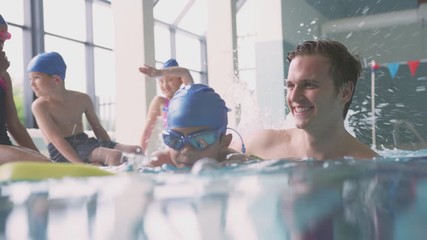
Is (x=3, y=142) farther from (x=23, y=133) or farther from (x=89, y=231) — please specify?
(x=89, y=231)

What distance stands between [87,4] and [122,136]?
20.7ft

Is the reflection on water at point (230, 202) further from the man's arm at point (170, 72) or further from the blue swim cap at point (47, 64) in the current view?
the blue swim cap at point (47, 64)

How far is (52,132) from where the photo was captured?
4.97m

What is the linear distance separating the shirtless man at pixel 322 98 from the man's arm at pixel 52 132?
1.88m

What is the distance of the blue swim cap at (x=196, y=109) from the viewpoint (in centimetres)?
329

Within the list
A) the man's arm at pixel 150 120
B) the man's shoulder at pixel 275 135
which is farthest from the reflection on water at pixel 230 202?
the man's arm at pixel 150 120

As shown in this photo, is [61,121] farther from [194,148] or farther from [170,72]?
[194,148]

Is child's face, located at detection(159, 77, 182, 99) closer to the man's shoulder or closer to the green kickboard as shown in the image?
the man's shoulder

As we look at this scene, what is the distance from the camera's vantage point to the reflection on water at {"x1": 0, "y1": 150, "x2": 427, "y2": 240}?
2600 mm

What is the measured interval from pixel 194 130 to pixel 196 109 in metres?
0.12

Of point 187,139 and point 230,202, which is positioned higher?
point 187,139

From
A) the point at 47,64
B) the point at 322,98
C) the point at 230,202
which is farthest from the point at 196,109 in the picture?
the point at 47,64

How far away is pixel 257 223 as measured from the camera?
144 inches

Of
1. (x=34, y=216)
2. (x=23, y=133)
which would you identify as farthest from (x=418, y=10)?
(x=34, y=216)
